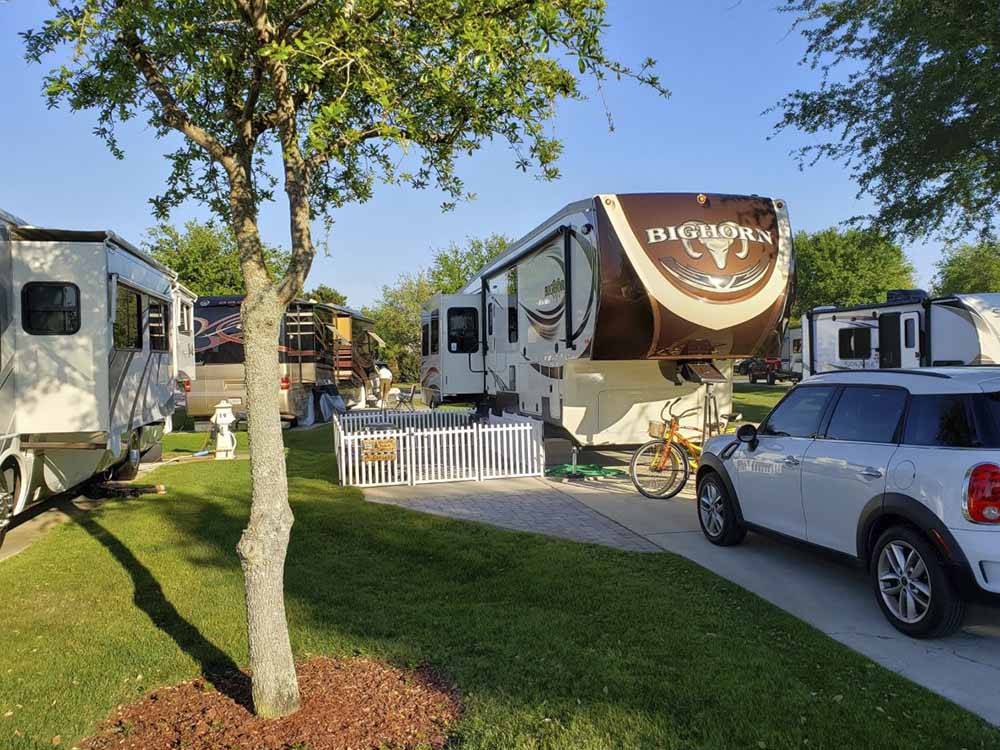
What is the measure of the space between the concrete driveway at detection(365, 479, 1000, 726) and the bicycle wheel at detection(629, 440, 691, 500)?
160 mm

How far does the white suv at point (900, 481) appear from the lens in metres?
4.18

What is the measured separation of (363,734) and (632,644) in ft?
→ 5.64

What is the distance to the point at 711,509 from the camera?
22.8 feet

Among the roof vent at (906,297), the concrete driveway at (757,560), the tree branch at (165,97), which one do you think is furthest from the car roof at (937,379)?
the roof vent at (906,297)

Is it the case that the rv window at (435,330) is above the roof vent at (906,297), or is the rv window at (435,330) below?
below

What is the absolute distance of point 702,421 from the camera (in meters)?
10.6

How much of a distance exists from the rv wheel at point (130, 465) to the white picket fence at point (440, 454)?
107 inches

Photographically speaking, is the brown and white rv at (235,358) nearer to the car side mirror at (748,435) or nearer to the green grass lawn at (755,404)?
the green grass lawn at (755,404)

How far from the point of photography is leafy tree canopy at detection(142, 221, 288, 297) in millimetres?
30531

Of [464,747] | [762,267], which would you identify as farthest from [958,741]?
[762,267]

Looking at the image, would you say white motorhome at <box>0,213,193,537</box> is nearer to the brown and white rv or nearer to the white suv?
the white suv

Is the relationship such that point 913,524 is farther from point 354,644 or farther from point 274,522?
point 274,522

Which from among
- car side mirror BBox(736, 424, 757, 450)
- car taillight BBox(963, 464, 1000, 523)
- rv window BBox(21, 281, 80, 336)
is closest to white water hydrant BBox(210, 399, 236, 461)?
rv window BBox(21, 281, 80, 336)

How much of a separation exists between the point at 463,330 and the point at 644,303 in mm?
6853
